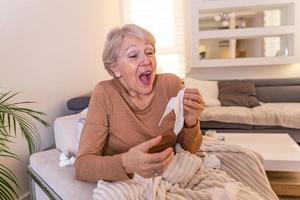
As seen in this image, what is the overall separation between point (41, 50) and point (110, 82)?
1041 millimetres

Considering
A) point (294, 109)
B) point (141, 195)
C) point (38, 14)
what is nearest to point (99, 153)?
point (141, 195)

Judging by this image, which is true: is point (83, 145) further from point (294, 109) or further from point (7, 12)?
point (294, 109)

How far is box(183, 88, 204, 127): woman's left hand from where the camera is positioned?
1042 mm

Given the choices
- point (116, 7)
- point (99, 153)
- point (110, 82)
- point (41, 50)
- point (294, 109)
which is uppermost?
point (116, 7)

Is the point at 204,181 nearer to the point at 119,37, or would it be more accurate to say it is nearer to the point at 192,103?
the point at 192,103

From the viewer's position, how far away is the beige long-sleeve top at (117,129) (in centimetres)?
101

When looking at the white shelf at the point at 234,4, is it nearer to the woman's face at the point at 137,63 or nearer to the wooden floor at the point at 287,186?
Result: the wooden floor at the point at 287,186

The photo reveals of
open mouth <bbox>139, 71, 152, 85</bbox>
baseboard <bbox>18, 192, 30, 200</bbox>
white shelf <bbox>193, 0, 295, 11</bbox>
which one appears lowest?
baseboard <bbox>18, 192, 30, 200</bbox>

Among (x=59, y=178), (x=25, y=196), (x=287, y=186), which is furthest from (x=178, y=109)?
(x=25, y=196)

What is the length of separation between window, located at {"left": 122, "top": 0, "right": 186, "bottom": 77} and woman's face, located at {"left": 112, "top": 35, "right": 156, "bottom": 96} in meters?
2.65

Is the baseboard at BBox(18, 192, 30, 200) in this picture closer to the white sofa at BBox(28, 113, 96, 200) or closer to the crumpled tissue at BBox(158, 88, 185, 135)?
the white sofa at BBox(28, 113, 96, 200)

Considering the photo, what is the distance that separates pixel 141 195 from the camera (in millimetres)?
986

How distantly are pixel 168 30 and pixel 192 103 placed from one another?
296 centimetres

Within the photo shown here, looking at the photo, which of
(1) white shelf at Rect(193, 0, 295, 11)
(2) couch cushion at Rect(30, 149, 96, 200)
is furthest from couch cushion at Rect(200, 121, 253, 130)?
(2) couch cushion at Rect(30, 149, 96, 200)
